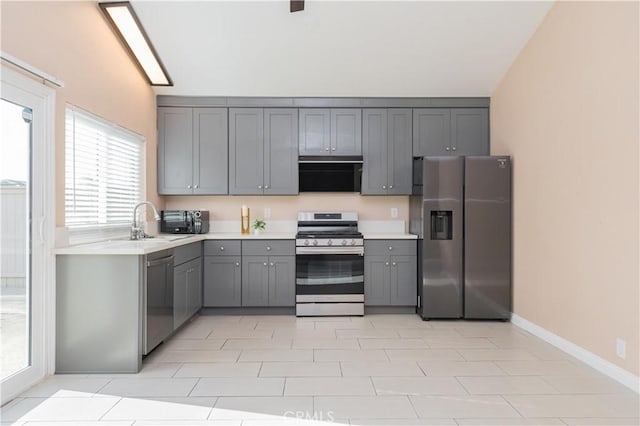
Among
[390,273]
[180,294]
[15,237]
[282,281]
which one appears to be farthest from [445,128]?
[15,237]

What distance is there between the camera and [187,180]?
15.8 feet

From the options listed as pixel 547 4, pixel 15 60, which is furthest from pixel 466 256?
pixel 15 60

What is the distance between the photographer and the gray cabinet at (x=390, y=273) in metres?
4.60

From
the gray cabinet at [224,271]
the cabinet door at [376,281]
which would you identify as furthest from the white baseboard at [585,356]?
the gray cabinet at [224,271]

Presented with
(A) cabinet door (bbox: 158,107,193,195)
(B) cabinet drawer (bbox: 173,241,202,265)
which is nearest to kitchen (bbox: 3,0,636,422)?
(A) cabinet door (bbox: 158,107,193,195)

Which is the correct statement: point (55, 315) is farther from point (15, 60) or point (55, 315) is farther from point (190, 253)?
point (15, 60)

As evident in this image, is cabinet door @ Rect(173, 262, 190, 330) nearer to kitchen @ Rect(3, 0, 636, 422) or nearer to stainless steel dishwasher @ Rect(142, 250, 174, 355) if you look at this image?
stainless steel dishwasher @ Rect(142, 250, 174, 355)

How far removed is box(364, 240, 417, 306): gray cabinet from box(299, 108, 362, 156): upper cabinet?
45.3 inches

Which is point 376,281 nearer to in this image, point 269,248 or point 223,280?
point 269,248

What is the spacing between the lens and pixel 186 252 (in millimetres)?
3973

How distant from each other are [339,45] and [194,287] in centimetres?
281

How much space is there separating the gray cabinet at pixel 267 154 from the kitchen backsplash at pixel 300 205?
35 centimetres

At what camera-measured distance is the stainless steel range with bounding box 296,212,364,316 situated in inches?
178

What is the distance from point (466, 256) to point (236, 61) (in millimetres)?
3087
